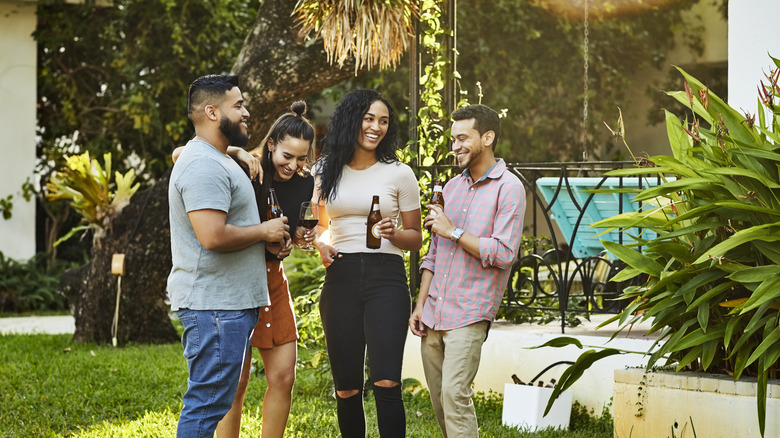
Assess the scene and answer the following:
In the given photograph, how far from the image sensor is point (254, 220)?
11.8 ft

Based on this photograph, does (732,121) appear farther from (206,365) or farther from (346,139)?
(206,365)

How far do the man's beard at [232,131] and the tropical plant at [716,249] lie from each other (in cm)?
155

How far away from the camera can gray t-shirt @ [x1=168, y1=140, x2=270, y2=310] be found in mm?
3359

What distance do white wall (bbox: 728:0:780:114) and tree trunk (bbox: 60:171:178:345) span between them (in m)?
6.17

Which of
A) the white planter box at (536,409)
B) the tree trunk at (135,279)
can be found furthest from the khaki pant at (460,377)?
the tree trunk at (135,279)

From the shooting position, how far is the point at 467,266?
4.10 m

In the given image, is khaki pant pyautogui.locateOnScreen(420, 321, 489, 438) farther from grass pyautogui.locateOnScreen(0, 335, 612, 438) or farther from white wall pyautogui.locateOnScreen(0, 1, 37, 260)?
white wall pyautogui.locateOnScreen(0, 1, 37, 260)

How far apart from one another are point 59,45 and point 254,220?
12.0 m

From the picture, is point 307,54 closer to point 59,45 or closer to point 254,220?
point 254,220

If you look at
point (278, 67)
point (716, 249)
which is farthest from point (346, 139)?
point (278, 67)

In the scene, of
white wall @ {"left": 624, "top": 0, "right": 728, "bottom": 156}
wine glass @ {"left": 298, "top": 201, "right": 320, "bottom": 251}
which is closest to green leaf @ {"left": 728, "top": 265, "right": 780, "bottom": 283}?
wine glass @ {"left": 298, "top": 201, "right": 320, "bottom": 251}

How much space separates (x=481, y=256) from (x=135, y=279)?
6.45m

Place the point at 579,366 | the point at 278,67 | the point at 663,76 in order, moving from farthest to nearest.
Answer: the point at 663,76, the point at 278,67, the point at 579,366

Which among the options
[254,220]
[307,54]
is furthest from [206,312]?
[307,54]
